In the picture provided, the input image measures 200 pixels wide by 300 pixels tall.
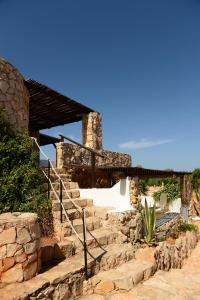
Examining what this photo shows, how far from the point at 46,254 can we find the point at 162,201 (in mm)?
14918

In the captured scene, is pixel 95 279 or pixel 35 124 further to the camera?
pixel 35 124

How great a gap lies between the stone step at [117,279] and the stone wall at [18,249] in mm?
1106

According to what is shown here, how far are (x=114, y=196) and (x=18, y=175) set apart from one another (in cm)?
328

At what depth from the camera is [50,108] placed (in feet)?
37.6

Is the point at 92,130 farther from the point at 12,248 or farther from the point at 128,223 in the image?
the point at 12,248

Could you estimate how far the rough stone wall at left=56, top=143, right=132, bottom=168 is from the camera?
387 inches

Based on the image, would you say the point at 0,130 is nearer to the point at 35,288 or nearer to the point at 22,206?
the point at 22,206

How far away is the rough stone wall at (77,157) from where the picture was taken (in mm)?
9820

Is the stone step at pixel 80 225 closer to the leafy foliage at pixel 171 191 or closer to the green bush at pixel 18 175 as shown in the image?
the green bush at pixel 18 175

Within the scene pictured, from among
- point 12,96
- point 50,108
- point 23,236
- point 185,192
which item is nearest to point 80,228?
point 23,236

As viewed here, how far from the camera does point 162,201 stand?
19.1 metres

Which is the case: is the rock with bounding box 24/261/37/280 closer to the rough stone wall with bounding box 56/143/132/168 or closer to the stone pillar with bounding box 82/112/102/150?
the rough stone wall with bounding box 56/143/132/168

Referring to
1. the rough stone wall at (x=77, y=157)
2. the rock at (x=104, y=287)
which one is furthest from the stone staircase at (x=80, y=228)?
the rough stone wall at (x=77, y=157)

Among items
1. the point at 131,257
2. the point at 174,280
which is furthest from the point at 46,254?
the point at 174,280
